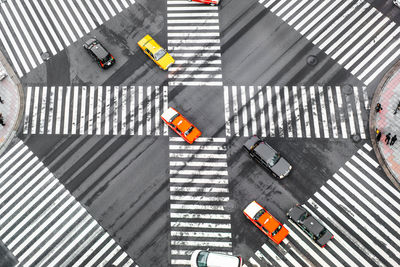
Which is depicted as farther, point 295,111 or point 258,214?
point 295,111

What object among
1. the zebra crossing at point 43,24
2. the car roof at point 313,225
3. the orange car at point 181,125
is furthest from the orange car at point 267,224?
the zebra crossing at point 43,24

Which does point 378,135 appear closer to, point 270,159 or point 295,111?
point 295,111

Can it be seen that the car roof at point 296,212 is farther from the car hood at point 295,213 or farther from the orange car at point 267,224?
the orange car at point 267,224

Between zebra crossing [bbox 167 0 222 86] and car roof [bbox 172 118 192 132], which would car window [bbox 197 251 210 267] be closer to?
car roof [bbox 172 118 192 132]

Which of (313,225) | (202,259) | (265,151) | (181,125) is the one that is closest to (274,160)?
(265,151)

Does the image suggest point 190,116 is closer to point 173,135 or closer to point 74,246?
point 173,135
